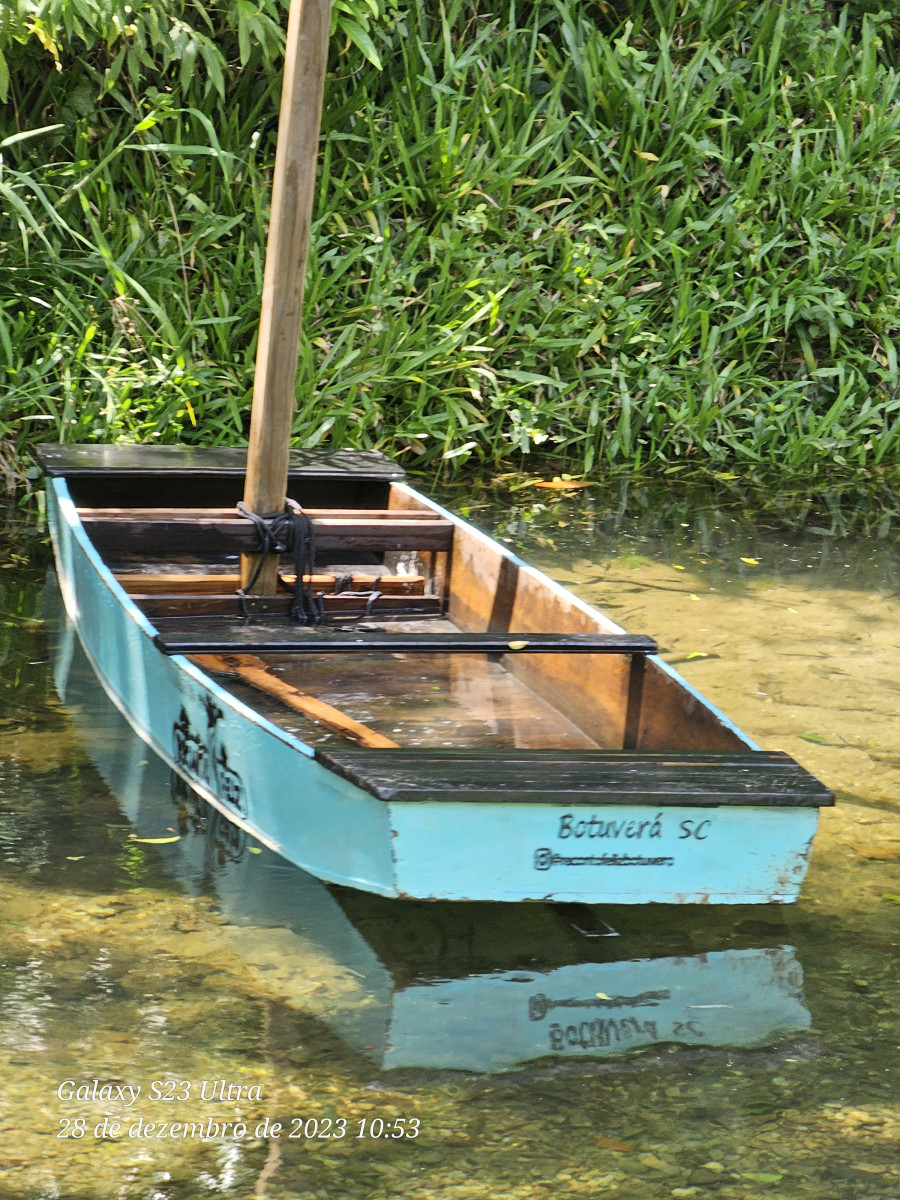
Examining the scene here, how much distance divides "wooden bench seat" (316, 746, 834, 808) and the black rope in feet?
5.07

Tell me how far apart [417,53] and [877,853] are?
5742mm

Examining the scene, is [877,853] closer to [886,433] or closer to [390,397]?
[390,397]

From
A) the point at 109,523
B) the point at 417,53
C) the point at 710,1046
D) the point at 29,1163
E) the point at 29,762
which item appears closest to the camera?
the point at 29,1163

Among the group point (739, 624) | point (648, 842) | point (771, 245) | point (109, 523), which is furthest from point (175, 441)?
point (648, 842)

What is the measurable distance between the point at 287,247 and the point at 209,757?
1531 mm

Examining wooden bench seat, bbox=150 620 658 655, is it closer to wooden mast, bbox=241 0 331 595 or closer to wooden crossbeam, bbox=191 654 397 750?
wooden crossbeam, bbox=191 654 397 750

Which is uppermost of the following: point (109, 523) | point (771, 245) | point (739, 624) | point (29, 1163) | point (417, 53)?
point (417, 53)

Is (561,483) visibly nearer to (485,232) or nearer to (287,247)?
(485,232)

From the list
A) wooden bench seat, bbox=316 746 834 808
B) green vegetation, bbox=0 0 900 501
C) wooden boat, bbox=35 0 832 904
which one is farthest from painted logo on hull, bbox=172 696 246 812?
green vegetation, bbox=0 0 900 501

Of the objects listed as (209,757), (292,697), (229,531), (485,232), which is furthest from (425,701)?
(485,232)

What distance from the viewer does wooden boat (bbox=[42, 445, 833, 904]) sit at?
2904 mm

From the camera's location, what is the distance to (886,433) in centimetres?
810

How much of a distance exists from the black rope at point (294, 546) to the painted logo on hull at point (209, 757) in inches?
35.7

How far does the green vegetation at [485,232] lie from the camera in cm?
673
